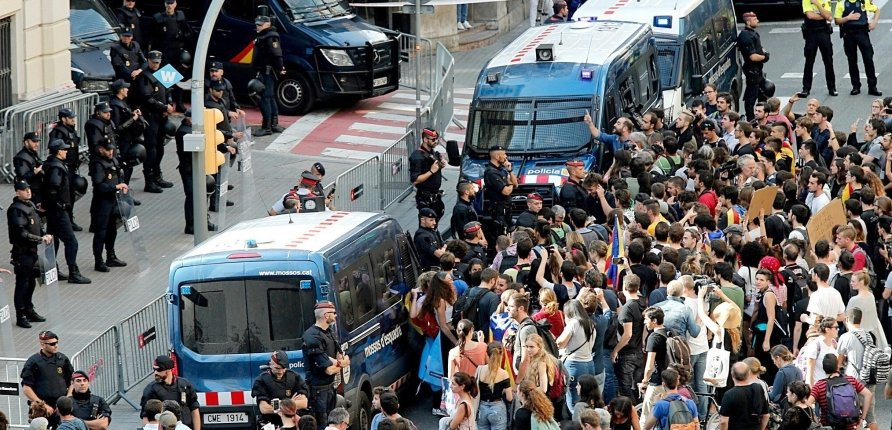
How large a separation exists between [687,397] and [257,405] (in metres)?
3.65

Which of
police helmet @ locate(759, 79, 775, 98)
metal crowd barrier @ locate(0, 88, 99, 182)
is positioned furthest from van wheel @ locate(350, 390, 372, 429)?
police helmet @ locate(759, 79, 775, 98)

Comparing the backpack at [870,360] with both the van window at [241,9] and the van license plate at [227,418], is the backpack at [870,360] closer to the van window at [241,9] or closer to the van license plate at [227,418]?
the van license plate at [227,418]

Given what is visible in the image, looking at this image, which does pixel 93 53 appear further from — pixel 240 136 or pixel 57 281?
pixel 57 281

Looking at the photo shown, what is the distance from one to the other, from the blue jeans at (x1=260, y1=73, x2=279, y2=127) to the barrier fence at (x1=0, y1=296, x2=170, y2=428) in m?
8.56

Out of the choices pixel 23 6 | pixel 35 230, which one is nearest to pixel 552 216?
pixel 35 230

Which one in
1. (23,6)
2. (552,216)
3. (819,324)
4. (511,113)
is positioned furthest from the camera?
(23,6)

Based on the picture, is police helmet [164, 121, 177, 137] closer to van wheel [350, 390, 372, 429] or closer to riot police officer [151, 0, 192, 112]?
riot police officer [151, 0, 192, 112]

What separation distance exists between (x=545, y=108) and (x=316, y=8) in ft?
21.3

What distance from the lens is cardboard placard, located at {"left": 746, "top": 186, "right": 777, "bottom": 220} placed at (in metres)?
17.8

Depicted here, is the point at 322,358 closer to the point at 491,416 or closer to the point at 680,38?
the point at 491,416

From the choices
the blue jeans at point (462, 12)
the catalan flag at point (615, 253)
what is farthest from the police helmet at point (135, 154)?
the blue jeans at point (462, 12)

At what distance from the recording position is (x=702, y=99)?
2364 cm

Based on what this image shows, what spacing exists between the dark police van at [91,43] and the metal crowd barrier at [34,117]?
2.12 ft

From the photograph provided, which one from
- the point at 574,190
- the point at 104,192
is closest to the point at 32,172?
the point at 104,192
